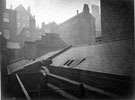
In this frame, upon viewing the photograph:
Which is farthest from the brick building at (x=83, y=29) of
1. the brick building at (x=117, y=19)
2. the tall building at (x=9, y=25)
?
the tall building at (x=9, y=25)

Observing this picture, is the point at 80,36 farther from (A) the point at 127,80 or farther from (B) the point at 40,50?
(A) the point at 127,80

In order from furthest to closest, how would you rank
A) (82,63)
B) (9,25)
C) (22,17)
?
(22,17) → (9,25) → (82,63)

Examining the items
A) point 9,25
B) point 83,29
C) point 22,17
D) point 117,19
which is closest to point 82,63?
point 117,19

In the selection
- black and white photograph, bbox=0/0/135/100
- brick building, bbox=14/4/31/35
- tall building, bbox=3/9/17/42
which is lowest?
black and white photograph, bbox=0/0/135/100

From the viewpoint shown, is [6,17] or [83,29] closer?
[83,29]

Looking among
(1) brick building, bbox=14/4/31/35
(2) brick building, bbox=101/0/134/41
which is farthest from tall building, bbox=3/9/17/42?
(2) brick building, bbox=101/0/134/41

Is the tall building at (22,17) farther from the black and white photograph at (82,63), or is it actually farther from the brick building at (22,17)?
the black and white photograph at (82,63)

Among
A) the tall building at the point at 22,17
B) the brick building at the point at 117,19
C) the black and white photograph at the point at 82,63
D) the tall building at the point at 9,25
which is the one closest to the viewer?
the black and white photograph at the point at 82,63

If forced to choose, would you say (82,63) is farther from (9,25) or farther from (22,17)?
(22,17)

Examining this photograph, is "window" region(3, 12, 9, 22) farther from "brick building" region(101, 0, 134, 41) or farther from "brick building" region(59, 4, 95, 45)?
"brick building" region(101, 0, 134, 41)

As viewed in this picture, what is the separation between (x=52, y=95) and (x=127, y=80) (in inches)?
271

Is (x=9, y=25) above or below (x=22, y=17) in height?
below

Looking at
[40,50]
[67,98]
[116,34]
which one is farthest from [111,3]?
[40,50]

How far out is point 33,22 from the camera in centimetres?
2777
